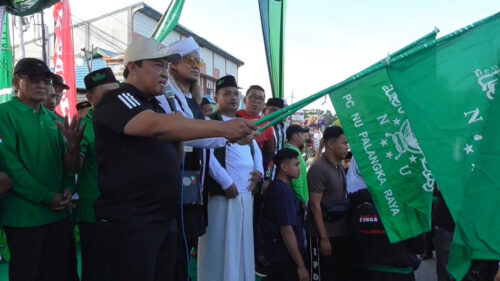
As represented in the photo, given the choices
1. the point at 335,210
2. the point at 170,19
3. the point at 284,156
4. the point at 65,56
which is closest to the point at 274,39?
the point at 170,19

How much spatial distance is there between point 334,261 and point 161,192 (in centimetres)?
239

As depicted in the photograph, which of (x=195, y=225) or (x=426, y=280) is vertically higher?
(x=195, y=225)

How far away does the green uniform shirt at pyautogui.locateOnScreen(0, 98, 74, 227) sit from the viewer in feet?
9.07

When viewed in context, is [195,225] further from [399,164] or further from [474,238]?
[474,238]

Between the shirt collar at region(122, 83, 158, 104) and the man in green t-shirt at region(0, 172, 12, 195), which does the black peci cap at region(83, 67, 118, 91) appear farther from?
the shirt collar at region(122, 83, 158, 104)

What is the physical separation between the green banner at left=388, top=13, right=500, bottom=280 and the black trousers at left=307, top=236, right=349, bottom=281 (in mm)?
1565

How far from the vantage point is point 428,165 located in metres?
2.38

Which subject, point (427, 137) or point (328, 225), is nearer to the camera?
point (427, 137)

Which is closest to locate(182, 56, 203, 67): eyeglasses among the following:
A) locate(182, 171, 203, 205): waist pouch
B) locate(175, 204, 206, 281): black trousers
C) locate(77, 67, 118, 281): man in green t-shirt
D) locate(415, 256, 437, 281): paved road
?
locate(77, 67, 118, 281): man in green t-shirt

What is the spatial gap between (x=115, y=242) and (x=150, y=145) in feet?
1.80

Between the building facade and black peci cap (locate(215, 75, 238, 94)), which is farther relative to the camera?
the building facade

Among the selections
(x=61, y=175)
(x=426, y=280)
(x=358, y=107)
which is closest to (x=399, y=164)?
(x=358, y=107)

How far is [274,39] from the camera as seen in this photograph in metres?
6.39

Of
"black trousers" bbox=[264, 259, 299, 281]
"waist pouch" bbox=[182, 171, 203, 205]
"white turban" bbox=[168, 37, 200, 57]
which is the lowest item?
"black trousers" bbox=[264, 259, 299, 281]
